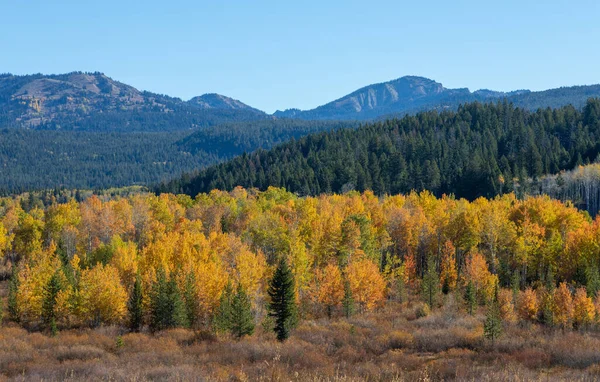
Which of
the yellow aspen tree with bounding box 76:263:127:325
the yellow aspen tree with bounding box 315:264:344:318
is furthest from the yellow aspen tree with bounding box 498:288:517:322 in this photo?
the yellow aspen tree with bounding box 76:263:127:325

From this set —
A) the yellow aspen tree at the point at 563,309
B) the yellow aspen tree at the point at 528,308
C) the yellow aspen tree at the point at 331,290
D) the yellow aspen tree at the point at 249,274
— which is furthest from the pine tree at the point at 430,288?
the yellow aspen tree at the point at 249,274

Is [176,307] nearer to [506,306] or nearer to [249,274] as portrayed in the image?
[249,274]

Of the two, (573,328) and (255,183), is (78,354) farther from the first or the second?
(255,183)

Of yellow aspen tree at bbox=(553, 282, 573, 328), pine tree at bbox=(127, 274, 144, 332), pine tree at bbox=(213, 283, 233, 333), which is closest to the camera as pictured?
pine tree at bbox=(213, 283, 233, 333)

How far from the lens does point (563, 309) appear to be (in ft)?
192

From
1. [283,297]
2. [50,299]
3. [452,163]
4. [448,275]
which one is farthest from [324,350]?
[452,163]

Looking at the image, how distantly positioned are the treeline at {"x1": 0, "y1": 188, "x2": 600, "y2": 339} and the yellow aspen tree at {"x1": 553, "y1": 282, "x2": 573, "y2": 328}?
0.17 metres

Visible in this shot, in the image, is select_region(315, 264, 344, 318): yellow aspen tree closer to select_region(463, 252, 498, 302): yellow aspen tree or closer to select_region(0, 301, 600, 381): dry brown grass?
select_region(0, 301, 600, 381): dry brown grass

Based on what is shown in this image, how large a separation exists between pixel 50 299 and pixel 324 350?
37.8 meters

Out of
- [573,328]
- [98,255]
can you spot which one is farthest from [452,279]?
[98,255]

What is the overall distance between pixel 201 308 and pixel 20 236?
211 ft

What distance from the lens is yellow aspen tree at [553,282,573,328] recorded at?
57188 millimetres

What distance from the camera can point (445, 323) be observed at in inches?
2188

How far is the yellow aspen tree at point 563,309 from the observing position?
5719 cm
